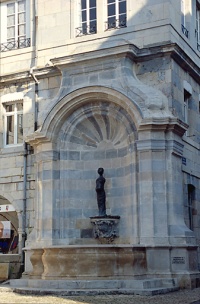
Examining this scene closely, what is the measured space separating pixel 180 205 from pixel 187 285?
6.49 feet

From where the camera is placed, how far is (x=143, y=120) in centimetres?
1445

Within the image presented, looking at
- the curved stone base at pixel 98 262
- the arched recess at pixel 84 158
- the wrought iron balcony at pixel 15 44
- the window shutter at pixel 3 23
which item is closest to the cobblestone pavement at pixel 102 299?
the curved stone base at pixel 98 262

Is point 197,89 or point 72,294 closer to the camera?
point 72,294

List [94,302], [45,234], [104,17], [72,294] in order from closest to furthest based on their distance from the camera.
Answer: [94,302], [72,294], [45,234], [104,17]

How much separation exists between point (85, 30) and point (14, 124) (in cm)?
343

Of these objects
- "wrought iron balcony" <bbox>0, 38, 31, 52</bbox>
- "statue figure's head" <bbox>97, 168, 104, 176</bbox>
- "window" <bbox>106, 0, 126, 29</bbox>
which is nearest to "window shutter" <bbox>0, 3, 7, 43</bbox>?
"wrought iron balcony" <bbox>0, 38, 31, 52</bbox>

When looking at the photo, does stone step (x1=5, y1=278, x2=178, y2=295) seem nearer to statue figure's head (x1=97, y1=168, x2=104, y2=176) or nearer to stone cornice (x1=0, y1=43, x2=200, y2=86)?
statue figure's head (x1=97, y1=168, x2=104, y2=176)

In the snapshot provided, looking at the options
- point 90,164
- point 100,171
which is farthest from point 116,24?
point 100,171

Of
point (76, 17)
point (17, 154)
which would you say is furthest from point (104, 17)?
point (17, 154)

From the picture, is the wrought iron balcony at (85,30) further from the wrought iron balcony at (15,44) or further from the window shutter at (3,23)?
the window shutter at (3,23)

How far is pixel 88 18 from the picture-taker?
54.6 ft

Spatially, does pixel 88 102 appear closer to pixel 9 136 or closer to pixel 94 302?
pixel 9 136

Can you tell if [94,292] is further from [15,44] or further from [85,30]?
[15,44]

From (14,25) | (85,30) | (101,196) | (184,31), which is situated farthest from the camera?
(14,25)
